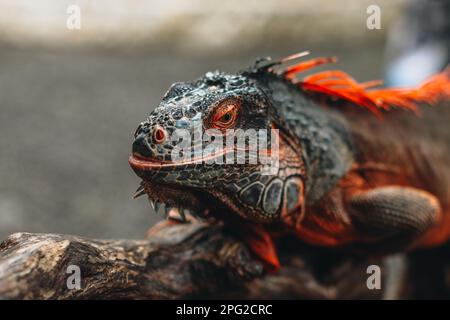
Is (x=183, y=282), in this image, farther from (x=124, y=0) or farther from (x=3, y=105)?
(x=124, y=0)

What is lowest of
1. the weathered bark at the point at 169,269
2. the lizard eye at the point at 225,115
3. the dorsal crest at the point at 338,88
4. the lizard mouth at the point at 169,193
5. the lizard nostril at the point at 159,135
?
the weathered bark at the point at 169,269

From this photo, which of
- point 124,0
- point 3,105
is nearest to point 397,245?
point 3,105

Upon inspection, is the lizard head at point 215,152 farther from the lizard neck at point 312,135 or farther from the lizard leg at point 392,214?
the lizard leg at point 392,214

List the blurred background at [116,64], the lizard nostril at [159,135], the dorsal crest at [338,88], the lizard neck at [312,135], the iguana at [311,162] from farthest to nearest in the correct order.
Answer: the blurred background at [116,64] < the dorsal crest at [338,88] < the lizard neck at [312,135] < the iguana at [311,162] < the lizard nostril at [159,135]

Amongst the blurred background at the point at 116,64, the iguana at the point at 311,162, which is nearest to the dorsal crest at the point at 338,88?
the iguana at the point at 311,162

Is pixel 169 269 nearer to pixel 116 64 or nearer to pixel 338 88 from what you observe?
pixel 338 88

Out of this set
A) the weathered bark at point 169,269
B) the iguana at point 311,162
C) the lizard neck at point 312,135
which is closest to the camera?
the weathered bark at point 169,269

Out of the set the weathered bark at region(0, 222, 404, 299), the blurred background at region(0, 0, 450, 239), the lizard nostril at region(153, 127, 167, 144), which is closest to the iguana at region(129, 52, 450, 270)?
the lizard nostril at region(153, 127, 167, 144)
